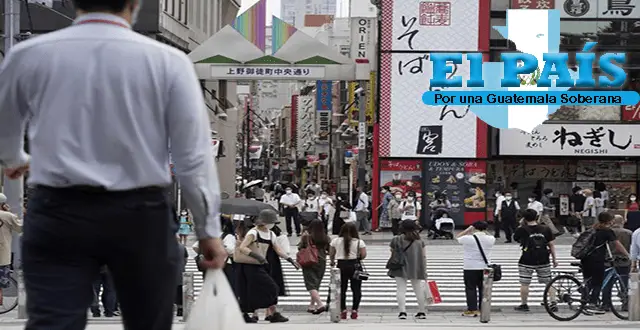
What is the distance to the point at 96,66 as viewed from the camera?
345 cm

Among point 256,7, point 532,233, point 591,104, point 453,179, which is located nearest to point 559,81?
point 591,104

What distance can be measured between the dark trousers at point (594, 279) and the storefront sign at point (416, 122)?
22.0 m

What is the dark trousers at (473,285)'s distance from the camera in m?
16.7

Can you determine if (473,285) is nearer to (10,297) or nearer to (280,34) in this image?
(10,297)

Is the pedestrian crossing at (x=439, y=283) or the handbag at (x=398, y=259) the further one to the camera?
the pedestrian crossing at (x=439, y=283)

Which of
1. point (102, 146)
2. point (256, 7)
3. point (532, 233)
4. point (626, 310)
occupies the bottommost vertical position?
point (626, 310)

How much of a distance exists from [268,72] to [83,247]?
1356 inches

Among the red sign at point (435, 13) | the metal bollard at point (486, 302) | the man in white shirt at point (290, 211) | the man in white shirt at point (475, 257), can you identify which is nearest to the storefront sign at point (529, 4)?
the red sign at point (435, 13)

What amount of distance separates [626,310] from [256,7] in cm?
2410

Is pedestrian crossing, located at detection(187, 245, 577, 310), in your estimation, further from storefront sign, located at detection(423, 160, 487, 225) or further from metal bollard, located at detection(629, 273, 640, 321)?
storefront sign, located at detection(423, 160, 487, 225)

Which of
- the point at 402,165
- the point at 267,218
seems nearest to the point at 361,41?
the point at 402,165

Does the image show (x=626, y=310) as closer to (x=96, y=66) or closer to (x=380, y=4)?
(x=96, y=66)

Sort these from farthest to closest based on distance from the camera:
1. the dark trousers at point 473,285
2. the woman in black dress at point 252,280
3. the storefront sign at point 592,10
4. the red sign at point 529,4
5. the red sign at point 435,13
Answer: the storefront sign at point 592,10
the red sign at point 529,4
the red sign at point 435,13
the dark trousers at point 473,285
the woman in black dress at point 252,280

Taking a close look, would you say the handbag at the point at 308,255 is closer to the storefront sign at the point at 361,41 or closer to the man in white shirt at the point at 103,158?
the man in white shirt at the point at 103,158
